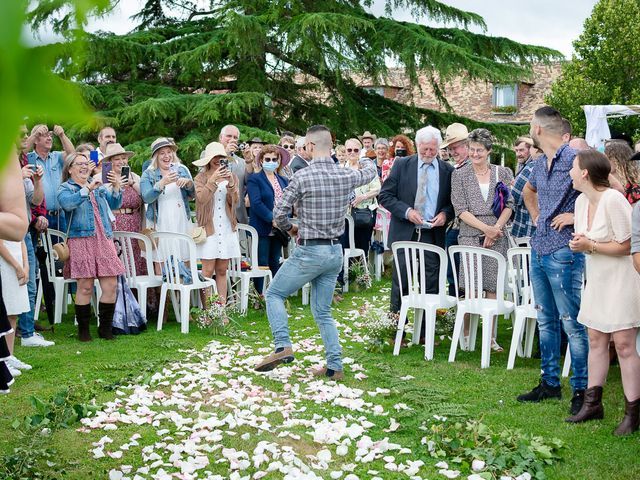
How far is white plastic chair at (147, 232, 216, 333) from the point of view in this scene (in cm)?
835

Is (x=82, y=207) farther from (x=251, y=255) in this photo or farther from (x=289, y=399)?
(x=289, y=399)

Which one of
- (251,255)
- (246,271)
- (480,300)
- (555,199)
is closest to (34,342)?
(246,271)

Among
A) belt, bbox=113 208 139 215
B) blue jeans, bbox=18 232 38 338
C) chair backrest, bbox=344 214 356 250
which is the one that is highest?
belt, bbox=113 208 139 215

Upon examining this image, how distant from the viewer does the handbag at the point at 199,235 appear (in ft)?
28.2

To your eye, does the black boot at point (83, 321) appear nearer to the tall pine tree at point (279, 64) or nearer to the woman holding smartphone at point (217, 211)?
the woman holding smartphone at point (217, 211)

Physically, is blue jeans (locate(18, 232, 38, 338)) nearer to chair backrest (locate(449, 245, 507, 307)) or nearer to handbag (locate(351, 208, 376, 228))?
chair backrest (locate(449, 245, 507, 307))

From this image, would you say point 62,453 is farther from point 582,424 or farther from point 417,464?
point 582,424

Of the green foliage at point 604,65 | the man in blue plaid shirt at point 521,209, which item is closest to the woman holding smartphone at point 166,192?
the man in blue plaid shirt at point 521,209

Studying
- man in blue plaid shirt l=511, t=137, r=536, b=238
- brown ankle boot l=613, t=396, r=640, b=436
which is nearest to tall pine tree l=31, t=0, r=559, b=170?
man in blue plaid shirt l=511, t=137, r=536, b=238

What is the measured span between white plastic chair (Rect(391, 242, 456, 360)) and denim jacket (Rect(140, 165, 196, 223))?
2792 mm

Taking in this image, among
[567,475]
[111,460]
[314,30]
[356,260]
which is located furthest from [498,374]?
[314,30]

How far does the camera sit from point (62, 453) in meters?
4.43

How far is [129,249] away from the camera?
8.48m

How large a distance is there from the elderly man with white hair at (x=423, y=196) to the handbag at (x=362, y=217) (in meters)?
3.83
